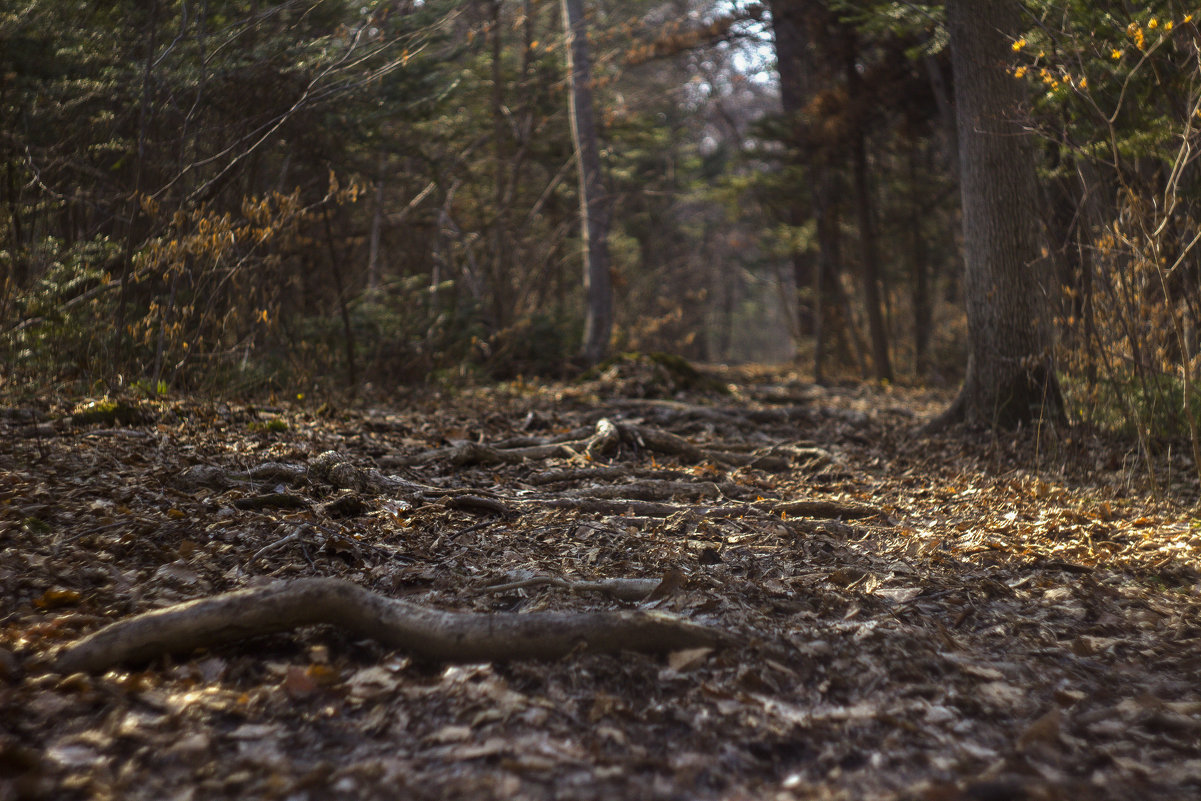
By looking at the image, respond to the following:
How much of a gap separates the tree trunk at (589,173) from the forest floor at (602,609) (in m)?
6.47

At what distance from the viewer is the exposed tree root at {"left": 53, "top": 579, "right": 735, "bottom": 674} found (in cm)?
265

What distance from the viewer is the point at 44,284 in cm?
566

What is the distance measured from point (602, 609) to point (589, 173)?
10.3 m

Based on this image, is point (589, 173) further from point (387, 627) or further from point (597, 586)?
point (387, 627)

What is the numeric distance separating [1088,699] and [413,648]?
232cm

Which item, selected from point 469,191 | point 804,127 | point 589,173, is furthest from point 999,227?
point 469,191

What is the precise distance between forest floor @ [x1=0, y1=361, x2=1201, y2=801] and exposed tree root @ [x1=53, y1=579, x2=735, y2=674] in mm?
68

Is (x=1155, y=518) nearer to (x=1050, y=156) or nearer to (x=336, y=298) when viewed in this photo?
(x=1050, y=156)

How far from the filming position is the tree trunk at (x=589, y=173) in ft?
40.7

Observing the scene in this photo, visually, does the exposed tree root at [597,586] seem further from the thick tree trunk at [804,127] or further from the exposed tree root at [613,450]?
the thick tree trunk at [804,127]

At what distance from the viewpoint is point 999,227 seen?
6.72 m

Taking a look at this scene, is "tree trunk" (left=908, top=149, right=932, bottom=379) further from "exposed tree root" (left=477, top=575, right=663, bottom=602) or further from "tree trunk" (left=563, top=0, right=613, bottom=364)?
"exposed tree root" (left=477, top=575, right=663, bottom=602)

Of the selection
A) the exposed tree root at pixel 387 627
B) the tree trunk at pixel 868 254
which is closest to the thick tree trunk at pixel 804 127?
the tree trunk at pixel 868 254

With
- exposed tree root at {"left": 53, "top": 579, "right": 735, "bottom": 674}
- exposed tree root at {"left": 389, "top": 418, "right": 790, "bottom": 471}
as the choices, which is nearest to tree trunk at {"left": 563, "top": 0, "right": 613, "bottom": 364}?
exposed tree root at {"left": 389, "top": 418, "right": 790, "bottom": 471}
